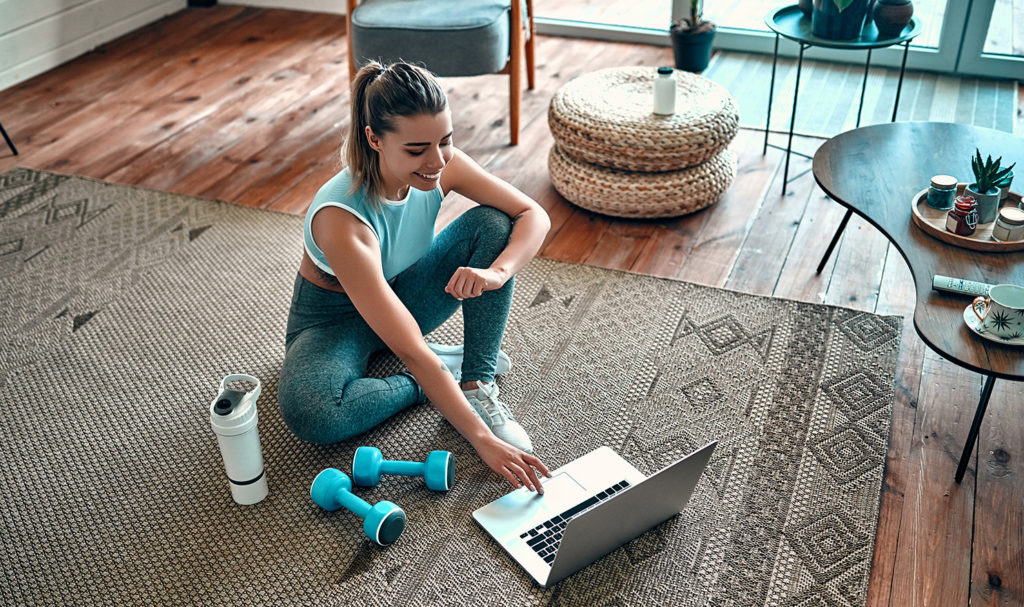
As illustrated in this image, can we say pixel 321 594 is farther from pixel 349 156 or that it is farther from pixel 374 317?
pixel 349 156

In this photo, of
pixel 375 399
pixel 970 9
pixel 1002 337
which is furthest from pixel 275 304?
pixel 970 9

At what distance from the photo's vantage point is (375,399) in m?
1.79

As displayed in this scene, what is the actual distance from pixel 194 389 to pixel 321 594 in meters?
0.69

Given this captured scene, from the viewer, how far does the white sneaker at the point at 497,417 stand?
1.77 metres

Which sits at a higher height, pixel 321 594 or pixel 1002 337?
pixel 1002 337

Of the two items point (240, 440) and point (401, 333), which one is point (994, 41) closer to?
point (401, 333)

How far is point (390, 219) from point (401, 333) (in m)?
0.27

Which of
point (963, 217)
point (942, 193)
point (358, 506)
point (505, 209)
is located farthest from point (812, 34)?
point (358, 506)

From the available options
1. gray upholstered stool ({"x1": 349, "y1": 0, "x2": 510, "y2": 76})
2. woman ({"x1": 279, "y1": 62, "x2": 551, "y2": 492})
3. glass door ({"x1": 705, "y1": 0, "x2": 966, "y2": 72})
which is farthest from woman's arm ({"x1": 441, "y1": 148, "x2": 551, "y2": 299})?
glass door ({"x1": 705, "y1": 0, "x2": 966, "y2": 72})

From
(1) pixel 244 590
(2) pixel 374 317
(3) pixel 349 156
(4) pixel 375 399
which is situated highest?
(3) pixel 349 156

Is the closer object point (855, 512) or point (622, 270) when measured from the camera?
point (855, 512)

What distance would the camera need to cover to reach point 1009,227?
1.74 meters

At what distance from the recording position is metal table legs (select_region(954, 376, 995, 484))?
61.1 inches

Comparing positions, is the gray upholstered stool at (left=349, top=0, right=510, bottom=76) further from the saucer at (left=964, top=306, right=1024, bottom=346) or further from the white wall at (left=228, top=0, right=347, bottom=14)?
the saucer at (left=964, top=306, right=1024, bottom=346)
